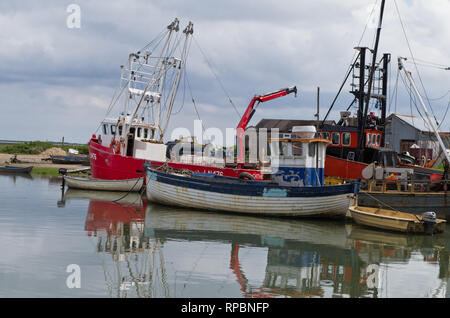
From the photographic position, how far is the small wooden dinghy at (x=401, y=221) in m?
18.3

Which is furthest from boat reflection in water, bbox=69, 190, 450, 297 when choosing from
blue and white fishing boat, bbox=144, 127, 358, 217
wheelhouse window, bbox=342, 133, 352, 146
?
wheelhouse window, bbox=342, 133, 352, 146

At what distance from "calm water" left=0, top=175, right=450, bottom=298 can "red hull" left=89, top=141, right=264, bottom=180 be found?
20.9ft

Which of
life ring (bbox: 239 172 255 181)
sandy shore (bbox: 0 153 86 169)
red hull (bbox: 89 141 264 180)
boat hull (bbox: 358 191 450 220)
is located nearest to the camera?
boat hull (bbox: 358 191 450 220)

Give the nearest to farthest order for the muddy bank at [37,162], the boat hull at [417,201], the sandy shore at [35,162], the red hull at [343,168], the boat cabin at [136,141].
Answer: the boat hull at [417,201] → the red hull at [343,168] → the boat cabin at [136,141] → the sandy shore at [35,162] → the muddy bank at [37,162]

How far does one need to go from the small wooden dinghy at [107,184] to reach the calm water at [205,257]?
22.9ft

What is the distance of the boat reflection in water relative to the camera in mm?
10898

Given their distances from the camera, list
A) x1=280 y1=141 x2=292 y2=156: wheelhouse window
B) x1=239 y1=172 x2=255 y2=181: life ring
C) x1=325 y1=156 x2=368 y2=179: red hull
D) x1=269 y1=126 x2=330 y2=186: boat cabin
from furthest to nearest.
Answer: x1=325 y1=156 x2=368 y2=179: red hull, x1=239 y1=172 x2=255 y2=181: life ring, x1=280 y1=141 x2=292 y2=156: wheelhouse window, x1=269 y1=126 x2=330 y2=186: boat cabin

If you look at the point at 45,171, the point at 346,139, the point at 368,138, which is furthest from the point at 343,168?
the point at 45,171

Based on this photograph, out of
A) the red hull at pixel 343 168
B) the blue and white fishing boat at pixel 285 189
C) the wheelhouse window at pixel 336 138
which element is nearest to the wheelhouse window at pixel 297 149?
the blue and white fishing boat at pixel 285 189

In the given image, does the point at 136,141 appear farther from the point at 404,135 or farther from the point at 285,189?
the point at 404,135

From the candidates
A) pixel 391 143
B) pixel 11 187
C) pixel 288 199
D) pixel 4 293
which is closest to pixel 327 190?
pixel 288 199

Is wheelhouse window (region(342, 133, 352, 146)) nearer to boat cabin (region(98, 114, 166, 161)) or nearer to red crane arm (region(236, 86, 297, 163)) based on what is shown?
red crane arm (region(236, 86, 297, 163))

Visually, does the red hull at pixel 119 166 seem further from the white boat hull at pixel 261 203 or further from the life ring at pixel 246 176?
the white boat hull at pixel 261 203

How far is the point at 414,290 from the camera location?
36.3 feet
